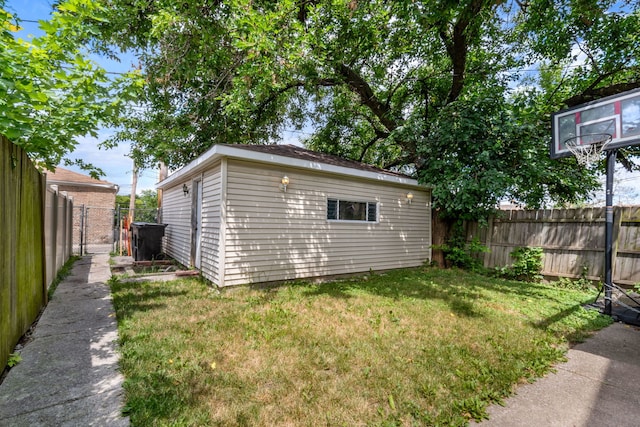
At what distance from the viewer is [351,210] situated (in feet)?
22.6

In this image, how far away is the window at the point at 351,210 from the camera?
6551mm

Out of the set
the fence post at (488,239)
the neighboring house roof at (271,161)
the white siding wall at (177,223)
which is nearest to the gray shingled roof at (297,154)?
the neighboring house roof at (271,161)

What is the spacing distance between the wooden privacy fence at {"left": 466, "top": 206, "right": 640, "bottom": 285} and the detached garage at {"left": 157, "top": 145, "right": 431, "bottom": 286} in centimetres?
207

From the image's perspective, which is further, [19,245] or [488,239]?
[488,239]

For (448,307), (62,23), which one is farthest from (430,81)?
(62,23)

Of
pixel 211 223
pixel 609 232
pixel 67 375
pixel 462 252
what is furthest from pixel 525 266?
pixel 67 375

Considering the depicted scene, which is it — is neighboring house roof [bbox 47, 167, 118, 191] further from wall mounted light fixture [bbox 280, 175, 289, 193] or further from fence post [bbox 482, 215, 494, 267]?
fence post [bbox 482, 215, 494, 267]

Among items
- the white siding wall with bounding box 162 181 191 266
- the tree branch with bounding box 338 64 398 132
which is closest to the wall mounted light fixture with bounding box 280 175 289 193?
the white siding wall with bounding box 162 181 191 266

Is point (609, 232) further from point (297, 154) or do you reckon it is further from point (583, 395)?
point (297, 154)

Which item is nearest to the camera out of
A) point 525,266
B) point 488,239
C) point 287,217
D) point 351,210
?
point 287,217

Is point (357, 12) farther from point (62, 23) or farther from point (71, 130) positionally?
point (71, 130)

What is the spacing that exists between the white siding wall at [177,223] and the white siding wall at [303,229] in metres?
2.55

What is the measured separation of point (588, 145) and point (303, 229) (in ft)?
18.3

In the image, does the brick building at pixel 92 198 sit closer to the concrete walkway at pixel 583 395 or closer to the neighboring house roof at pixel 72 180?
the neighboring house roof at pixel 72 180
